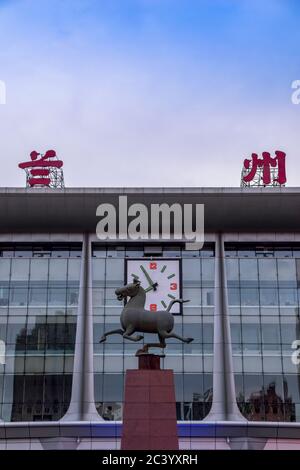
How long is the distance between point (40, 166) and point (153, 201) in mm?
5816

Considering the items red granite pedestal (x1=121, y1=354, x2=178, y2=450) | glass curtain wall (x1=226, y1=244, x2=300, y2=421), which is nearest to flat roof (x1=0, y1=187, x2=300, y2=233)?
glass curtain wall (x1=226, y1=244, x2=300, y2=421)

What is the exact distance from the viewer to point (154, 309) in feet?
101

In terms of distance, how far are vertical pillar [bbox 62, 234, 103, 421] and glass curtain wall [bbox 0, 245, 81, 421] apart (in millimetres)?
334

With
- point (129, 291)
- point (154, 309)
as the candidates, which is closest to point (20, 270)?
point (154, 309)

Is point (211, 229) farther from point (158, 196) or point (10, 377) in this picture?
point (10, 377)

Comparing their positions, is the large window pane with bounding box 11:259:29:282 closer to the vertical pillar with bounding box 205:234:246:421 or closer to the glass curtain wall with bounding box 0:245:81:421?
the glass curtain wall with bounding box 0:245:81:421

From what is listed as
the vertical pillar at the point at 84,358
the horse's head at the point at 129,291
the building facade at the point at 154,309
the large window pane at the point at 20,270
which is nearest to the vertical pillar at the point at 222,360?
the building facade at the point at 154,309

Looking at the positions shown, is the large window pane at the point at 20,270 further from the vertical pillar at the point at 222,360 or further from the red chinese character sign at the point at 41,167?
the vertical pillar at the point at 222,360

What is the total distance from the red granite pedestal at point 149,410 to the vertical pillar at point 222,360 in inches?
550

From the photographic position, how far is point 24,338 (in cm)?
3103

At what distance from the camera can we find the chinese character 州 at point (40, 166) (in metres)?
31.2

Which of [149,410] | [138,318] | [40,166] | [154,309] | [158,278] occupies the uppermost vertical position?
[40,166]

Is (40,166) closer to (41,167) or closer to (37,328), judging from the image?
(41,167)
